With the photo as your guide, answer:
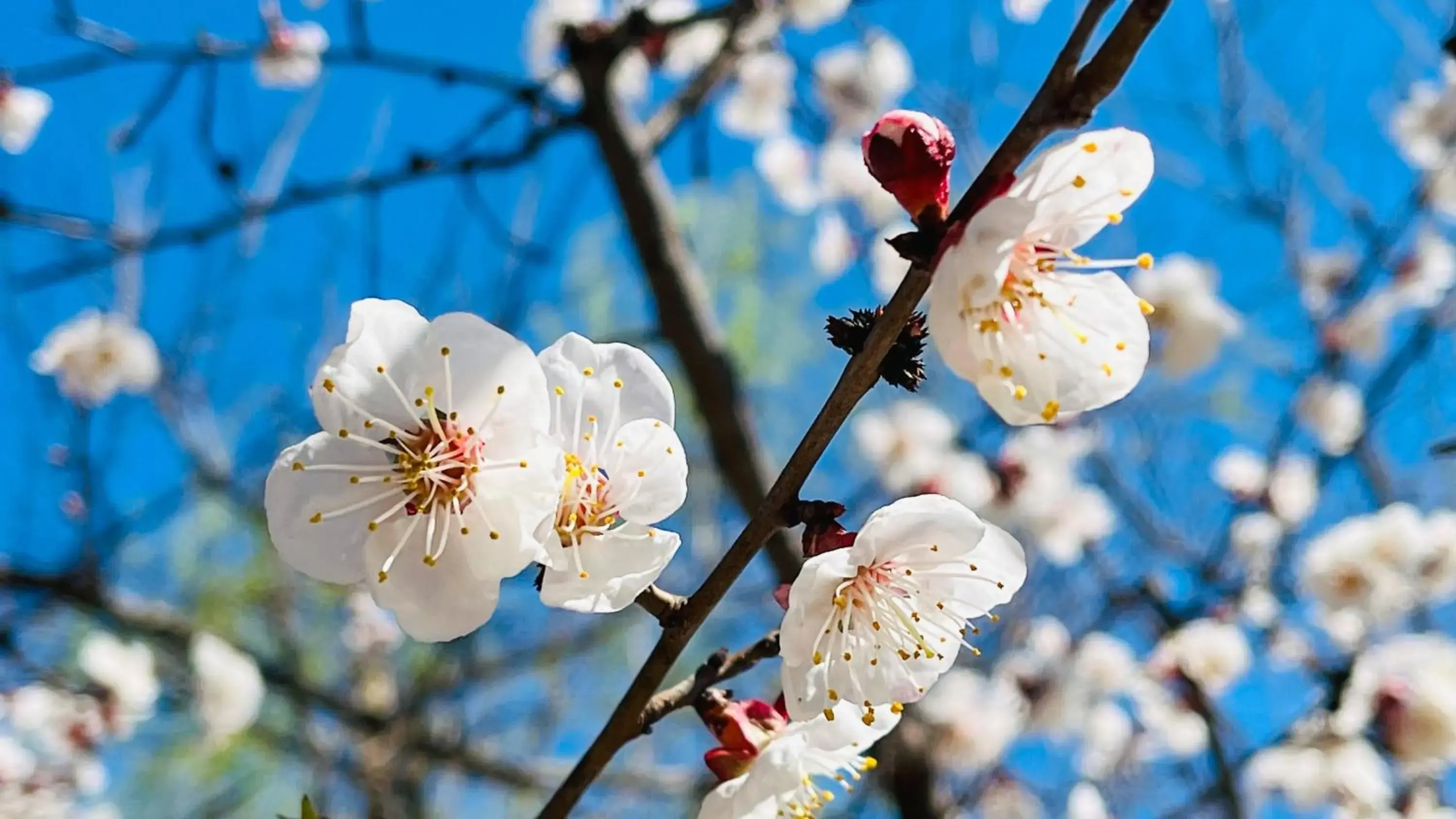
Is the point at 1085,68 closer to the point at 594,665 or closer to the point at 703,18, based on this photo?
the point at 703,18

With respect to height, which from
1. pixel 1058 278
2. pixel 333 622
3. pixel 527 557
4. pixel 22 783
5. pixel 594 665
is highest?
pixel 333 622

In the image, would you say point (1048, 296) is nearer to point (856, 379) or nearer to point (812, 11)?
point (856, 379)

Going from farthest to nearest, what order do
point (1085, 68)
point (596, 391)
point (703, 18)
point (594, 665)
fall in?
1. point (594, 665)
2. point (703, 18)
3. point (596, 391)
4. point (1085, 68)

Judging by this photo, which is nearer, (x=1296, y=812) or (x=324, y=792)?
(x=1296, y=812)

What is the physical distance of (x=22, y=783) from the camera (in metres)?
2.99

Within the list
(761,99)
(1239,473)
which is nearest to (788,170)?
(761,99)

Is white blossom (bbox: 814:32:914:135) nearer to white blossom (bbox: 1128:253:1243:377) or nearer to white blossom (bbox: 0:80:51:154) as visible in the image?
white blossom (bbox: 1128:253:1243:377)

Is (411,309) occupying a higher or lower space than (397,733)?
lower

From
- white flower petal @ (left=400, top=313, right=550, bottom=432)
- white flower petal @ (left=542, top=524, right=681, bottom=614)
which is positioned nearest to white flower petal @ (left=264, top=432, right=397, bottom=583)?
white flower petal @ (left=400, top=313, right=550, bottom=432)

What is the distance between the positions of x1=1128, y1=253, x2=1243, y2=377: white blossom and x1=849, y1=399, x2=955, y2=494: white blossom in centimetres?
85

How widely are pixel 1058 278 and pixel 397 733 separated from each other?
3.59 meters

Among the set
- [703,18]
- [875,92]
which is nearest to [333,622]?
[875,92]

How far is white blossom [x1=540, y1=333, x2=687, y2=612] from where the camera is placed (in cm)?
87

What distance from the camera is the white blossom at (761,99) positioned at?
4.52 m
